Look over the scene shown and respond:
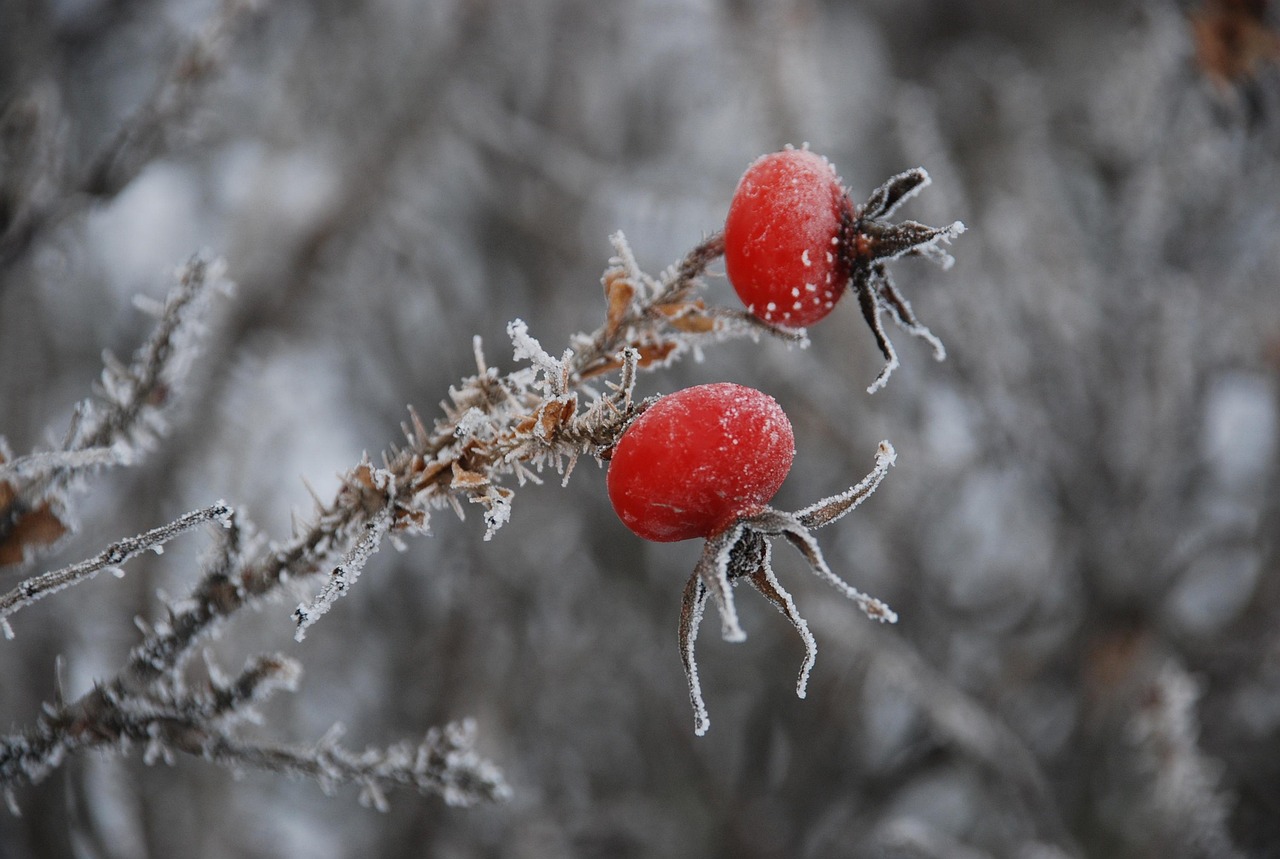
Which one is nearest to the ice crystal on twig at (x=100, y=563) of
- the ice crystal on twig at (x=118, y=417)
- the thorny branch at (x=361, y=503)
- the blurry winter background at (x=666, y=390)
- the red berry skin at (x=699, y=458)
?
the thorny branch at (x=361, y=503)

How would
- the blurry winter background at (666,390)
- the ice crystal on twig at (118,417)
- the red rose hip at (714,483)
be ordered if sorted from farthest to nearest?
the blurry winter background at (666,390), the ice crystal on twig at (118,417), the red rose hip at (714,483)

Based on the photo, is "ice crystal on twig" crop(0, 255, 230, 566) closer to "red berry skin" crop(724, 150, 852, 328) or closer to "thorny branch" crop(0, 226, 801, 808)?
"thorny branch" crop(0, 226, 801, 808)

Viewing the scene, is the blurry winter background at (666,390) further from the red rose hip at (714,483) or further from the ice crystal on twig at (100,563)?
the red rose hip at (714,483)

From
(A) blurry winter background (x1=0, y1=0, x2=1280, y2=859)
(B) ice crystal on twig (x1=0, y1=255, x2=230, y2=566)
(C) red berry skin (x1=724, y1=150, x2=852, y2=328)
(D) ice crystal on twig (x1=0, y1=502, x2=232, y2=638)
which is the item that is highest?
(A) blurry winter background (x1=0, y1=0, x2=1280, y2=859)

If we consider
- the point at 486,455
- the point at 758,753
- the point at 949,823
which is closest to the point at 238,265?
the point at 486,455

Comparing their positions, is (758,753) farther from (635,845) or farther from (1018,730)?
(1018,730)

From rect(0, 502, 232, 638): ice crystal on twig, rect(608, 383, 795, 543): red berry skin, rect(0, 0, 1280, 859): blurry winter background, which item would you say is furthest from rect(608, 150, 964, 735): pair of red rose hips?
rect(0, 0, 1280, 859): blurry winter background
